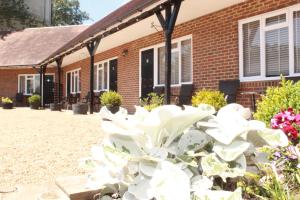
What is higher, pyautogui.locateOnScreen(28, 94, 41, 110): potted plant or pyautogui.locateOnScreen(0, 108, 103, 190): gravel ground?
pyautogui.locateOnScreen(28, 94, 41, 110): potted plant

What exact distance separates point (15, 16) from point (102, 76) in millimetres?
22862

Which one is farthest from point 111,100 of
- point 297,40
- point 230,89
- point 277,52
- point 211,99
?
point 297,40

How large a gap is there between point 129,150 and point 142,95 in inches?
458

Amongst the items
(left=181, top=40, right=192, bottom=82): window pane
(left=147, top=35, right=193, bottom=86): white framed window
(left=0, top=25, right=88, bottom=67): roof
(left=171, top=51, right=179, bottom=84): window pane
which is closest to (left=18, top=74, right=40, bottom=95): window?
(left=0, top=25, right=88, bottom=67): roof

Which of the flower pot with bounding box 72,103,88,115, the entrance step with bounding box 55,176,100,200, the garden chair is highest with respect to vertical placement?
the garden chair

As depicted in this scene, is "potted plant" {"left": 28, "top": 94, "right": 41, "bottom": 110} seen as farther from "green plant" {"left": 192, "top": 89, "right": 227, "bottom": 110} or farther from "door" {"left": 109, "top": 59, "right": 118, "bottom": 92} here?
"green plant" {"left": 192, "top": 89, "right": 227, "bottom": 110}

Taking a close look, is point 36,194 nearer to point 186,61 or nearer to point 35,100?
point 186,61

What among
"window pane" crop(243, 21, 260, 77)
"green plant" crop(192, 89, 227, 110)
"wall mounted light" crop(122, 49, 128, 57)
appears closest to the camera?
"green plant" crop(192, 89, 227, 110)

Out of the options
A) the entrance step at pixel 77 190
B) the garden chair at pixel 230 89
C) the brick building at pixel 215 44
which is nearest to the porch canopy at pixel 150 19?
the brick building at pixel 215 44

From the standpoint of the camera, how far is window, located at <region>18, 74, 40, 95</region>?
87.0ft

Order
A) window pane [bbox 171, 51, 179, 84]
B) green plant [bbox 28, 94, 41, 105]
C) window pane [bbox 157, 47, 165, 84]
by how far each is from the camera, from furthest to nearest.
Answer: green plant [bbox 28, 94, 41, 105]
window pane [bbox 157, 47, 165, 84]
window pane [bbox 171, 51, 179, 84]

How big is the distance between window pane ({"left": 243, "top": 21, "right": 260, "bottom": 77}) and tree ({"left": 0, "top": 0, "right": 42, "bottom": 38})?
3054 centimetres

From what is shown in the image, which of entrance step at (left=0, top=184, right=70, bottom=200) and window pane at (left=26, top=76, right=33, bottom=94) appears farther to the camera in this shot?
window pane at (left=26, top=76, right=33, bottom=94)

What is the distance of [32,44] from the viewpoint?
28.3 metres
